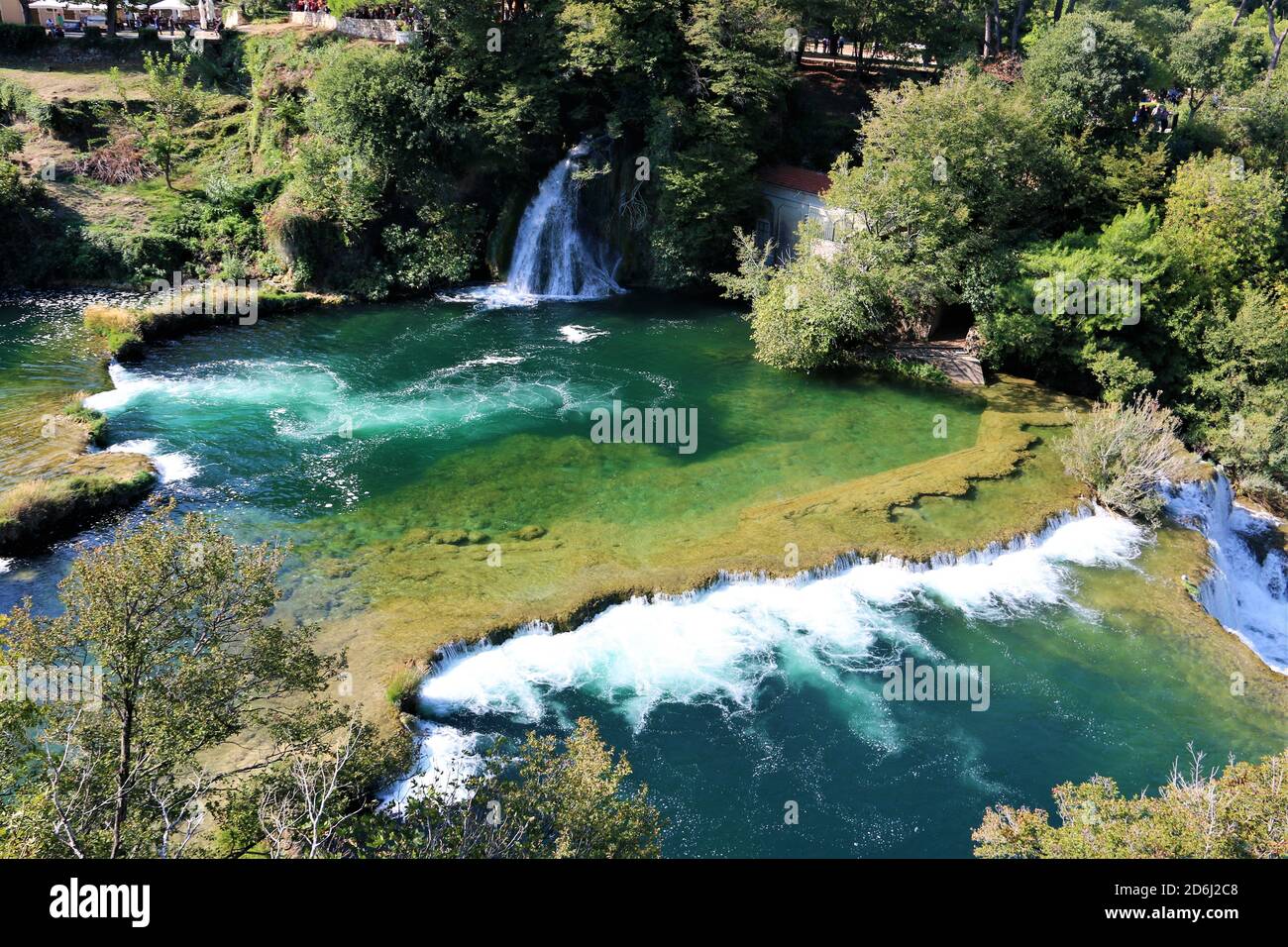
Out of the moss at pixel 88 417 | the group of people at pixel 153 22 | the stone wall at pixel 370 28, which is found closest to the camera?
the moss at pixel 88 417

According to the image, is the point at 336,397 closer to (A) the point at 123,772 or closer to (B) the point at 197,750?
(B) the point at 197,750

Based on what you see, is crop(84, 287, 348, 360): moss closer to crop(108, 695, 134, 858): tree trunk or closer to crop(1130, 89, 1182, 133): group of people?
crop(108, 695, 134, 858): tree trunk

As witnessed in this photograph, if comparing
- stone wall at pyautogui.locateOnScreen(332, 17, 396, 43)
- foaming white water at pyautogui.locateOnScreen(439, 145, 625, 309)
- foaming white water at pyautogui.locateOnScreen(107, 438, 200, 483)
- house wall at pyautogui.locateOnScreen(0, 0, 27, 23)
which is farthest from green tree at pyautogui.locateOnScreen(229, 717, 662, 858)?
house wall at pyautogui.locateOnScreen(0, 0, 27, 23)

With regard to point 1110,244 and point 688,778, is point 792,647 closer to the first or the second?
point 688,778

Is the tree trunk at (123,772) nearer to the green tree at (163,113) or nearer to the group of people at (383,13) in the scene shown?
the green tree at (163,113)

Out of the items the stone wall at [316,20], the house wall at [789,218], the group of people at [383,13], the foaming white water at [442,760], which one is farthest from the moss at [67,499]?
the stone wall at [316,20]
